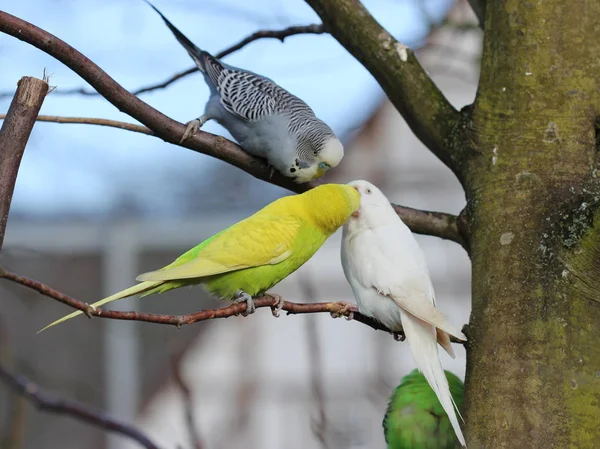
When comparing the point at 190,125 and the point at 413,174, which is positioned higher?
the point at 413,174

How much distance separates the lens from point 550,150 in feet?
4.75

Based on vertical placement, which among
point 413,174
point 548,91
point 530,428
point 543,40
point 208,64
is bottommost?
point 530,428

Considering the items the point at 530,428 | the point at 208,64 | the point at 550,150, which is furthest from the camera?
the point at 208,64

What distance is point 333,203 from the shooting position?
5.71 feet

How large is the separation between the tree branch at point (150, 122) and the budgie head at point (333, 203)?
12 centimetres

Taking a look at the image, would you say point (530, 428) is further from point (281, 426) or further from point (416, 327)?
point (281, 426)

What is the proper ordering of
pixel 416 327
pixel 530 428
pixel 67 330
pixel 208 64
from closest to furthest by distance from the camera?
pixel 530 428 → pixel 416 327 → pixel 208 64 → pixel 67 330

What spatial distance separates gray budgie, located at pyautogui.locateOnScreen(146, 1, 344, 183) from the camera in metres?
2.53

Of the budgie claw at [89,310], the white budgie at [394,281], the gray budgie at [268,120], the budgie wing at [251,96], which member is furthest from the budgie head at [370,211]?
the budgie wing at [251,96]

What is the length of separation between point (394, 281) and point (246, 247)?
0.34 metres

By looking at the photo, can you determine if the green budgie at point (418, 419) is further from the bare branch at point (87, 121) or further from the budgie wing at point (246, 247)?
the bare branch at point (87, 121)

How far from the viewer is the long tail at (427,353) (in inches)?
56.7

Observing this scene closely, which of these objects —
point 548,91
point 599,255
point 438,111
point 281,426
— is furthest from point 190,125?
point 281,426

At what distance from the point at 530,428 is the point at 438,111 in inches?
29.5
